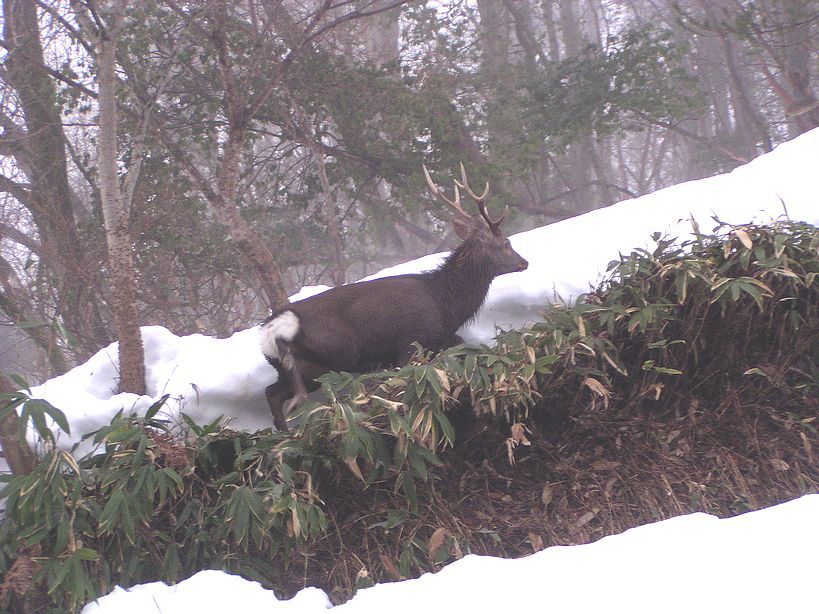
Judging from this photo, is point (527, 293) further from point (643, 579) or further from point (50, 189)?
point (50, 189)

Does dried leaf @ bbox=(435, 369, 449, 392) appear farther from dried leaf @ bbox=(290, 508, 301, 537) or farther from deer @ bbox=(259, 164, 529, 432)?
dried leaf @ bbox=(290, 508, 301, 537)

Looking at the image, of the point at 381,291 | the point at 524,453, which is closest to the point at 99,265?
the point at 381,291

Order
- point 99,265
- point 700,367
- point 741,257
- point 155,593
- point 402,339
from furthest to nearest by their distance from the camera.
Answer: point 99,265 < point 402,339 < point 700,367 < point 741,257 < point 155,593

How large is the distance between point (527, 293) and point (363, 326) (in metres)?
0.93

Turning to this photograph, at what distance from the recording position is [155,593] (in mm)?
3090

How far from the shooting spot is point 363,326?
14.2 ft

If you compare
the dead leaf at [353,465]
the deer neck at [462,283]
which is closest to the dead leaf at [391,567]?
the dead leaf at [353,465]

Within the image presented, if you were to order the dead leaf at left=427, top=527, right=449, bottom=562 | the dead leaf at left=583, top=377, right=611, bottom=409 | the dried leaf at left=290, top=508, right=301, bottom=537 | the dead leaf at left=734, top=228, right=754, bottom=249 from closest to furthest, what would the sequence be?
the dried leaf at left=290, top=508, right=301, bottom=537 → the dead leaf at left=427, top=527, right=449, bottom=562 → the dead leaf at left=583, top=377, right=611, bottom=409 → the dead leaf at left=734, top=228, right=754, bottom=249

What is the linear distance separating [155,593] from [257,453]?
2.42 feet

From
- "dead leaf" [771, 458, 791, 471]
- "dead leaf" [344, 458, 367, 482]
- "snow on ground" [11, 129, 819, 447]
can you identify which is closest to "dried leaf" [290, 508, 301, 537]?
"dead leaf" [344, 458, 367, 482]

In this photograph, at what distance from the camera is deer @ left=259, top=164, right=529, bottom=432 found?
4211mm

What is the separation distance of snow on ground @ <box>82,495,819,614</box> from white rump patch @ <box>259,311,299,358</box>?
4.93 ft

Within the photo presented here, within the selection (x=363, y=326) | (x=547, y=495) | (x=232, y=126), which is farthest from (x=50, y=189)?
→ (x=547, y=495)

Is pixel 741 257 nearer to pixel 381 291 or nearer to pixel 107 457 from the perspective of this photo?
pixel 381 291
